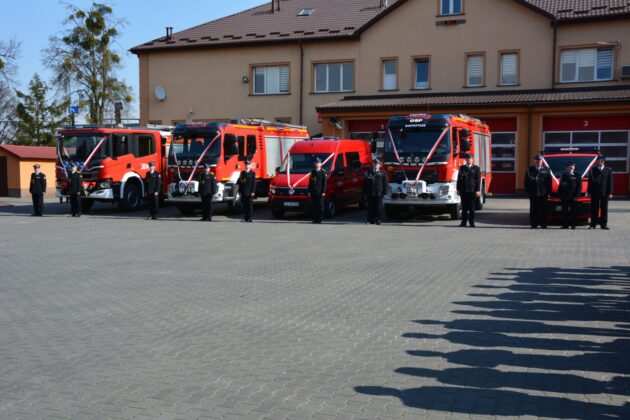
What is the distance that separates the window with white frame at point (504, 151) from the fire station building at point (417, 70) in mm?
52

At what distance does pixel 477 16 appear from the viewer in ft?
103

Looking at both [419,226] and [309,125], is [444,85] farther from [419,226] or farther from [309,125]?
[419,226]

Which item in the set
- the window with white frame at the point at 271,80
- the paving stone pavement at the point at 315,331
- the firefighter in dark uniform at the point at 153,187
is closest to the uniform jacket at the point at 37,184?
the firefighter in dark uniform at the point at 153,187

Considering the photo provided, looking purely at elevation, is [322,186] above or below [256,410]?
above

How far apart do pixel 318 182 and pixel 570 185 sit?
6862 mm

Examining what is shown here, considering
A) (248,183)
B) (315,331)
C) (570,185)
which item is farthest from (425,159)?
(315,331)

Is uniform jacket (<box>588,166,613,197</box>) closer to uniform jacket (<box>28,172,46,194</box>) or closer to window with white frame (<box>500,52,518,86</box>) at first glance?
window with white frame (<box>500,52,518,86</box>)

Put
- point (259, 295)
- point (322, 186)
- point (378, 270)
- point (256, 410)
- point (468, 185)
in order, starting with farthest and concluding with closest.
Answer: point (322, 186) < point (468, 185) < point (378, 270) < point (259, 295) < point (256, 410)

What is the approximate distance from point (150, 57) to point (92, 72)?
1327 centimetres

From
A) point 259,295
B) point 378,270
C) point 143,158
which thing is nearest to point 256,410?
point 259,295

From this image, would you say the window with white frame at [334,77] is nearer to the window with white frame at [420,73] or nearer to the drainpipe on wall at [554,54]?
the window with white frame at [420,73]

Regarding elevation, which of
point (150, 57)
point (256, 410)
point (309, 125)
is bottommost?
point (256, 410)

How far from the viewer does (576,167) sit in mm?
19312

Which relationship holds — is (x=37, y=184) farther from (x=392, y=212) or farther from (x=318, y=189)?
(x=392, y=212)
